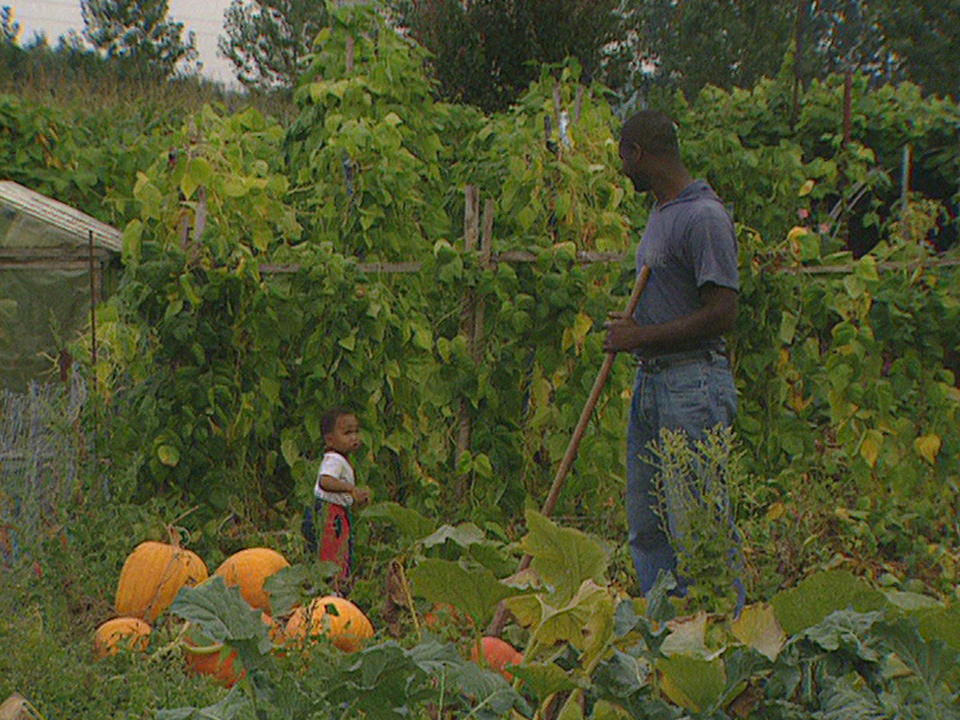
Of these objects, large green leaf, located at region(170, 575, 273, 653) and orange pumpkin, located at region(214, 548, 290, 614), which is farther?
orange pumpkin, located at region(214, 548, 290, 614)

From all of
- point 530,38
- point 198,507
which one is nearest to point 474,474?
point 198,507

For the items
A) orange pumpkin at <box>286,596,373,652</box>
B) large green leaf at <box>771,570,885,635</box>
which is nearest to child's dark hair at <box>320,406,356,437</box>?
orange pumpkin at <box>286,596,373,652</box>

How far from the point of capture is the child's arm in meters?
4.74

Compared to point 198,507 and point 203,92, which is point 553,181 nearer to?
point 198,507

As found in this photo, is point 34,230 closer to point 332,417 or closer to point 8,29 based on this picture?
point 332,417

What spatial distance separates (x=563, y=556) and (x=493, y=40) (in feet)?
43.5

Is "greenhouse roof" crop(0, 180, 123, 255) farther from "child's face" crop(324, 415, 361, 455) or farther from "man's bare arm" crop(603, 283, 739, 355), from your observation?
"man's bare arm" crop(603, 283, 739, 355)

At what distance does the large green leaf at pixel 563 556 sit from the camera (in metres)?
1.93

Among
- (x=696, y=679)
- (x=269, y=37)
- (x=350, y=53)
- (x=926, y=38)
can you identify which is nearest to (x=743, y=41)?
(x=926, y=38)

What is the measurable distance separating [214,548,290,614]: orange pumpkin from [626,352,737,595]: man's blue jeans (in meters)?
1.01

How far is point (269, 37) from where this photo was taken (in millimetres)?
29578

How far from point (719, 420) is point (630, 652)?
183cm

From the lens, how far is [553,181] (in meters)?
5.65

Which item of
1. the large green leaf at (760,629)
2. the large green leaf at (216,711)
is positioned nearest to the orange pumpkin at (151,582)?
the large green leaf at (216,711)
